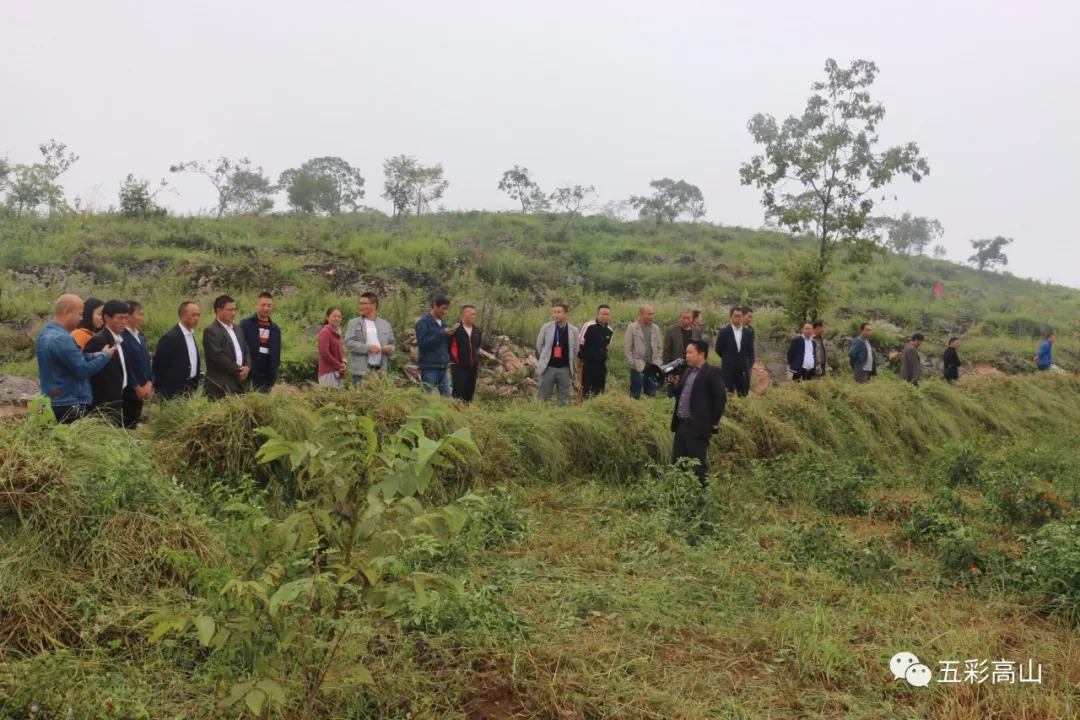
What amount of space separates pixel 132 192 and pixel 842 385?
18.9m

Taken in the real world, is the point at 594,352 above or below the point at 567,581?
above

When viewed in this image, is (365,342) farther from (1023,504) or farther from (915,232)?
(915,232)

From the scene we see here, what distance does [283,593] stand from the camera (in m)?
2.10

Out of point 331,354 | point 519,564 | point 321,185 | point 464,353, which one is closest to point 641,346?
point 464,353

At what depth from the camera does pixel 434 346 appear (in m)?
8.43

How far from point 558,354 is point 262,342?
3.39 metres

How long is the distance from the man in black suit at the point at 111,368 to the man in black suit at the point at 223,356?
81 centimetres

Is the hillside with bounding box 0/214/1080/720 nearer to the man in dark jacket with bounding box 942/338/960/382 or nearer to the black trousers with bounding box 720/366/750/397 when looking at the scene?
the black trousers with bounding box 720/366/750/397

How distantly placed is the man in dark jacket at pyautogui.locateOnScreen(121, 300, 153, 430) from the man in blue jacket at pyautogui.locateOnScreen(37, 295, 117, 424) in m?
0.56

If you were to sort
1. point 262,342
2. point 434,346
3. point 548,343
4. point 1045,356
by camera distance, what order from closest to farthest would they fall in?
point 262,342, point 434,346, point 548,343, point 1045,356

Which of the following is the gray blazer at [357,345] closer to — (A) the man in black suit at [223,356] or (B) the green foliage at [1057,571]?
(A) the man in black suit at [223,356]

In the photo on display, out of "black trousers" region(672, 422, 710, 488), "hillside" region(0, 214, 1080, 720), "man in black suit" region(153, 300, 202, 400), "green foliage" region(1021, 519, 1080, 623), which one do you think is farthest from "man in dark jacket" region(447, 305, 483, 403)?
"green foliage" region(1021, 519, 1080, 623)

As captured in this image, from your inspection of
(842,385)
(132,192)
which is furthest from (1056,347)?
(132,192)

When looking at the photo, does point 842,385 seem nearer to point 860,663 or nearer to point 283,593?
point 860,663
